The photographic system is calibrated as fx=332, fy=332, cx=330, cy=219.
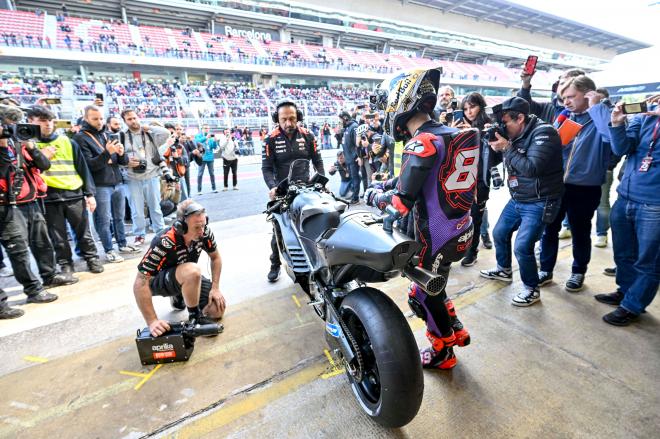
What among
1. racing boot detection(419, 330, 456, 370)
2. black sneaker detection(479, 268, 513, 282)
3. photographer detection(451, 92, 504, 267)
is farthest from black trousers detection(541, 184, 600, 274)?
racing boot detection(419, 330, 456, 370)

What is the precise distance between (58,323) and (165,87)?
88.3 ft

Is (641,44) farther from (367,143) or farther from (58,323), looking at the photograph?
(58,323)

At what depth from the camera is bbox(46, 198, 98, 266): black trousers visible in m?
3.69

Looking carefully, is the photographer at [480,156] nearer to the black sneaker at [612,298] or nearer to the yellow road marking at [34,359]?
the black sneaker at [612,298]

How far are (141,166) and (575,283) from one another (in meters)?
5.21

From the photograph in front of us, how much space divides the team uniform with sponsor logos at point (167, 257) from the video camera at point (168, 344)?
1.12ft

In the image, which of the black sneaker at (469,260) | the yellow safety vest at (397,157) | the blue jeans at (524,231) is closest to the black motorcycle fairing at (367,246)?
the blue jeans at (524,231)

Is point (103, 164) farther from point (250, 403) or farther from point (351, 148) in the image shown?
point (351, 148)

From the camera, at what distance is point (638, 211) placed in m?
2.40

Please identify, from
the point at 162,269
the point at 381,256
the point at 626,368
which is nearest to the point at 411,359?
the point at 381,256

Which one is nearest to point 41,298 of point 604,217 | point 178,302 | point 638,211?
point 178,302

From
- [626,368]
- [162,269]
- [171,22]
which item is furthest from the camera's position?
[171,22]

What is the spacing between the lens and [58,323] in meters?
2.86

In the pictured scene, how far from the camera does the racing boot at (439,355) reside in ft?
6.90
